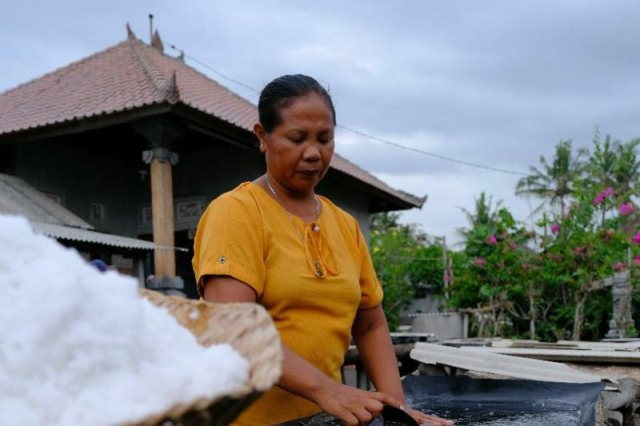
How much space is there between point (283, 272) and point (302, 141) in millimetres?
287

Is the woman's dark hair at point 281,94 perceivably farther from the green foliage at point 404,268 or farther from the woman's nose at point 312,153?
the green foliage at point 404,268

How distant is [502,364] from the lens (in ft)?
9.98

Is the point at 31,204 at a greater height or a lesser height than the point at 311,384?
greater

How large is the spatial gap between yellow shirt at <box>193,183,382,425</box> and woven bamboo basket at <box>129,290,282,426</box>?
42cm

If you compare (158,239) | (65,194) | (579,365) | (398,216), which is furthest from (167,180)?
(398,216)

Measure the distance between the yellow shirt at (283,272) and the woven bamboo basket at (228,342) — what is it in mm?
423

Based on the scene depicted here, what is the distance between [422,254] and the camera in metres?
21.4

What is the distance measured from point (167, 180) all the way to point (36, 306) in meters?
7.97

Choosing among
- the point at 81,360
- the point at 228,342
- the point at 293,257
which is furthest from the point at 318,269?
the point at 81,360

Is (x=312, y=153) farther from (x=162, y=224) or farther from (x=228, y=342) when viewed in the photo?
(x=162, y=224)

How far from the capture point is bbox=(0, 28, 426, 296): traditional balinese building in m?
8.23

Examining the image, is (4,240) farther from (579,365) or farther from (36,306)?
(579,365)

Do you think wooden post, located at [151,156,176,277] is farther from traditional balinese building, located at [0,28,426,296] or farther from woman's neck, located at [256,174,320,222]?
woman's neck, located at [256,174,320,222]

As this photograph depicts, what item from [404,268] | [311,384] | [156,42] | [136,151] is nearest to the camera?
[311,384]
